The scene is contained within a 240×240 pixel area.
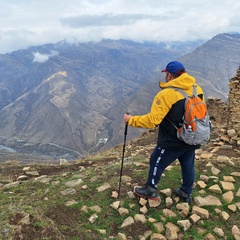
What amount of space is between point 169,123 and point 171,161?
96 cm

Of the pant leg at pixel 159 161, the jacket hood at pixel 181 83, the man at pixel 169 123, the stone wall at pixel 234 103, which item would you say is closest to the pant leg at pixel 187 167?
the man at pixel 169 123

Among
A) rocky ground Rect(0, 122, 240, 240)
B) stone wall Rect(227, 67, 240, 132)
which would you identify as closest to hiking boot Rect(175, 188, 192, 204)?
rocky ground Rect(0, 122, 240, 240)

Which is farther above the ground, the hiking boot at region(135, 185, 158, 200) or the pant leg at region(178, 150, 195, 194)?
the pant leg at region(178, 150, 195, 194)

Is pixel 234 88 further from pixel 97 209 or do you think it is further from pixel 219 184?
pixel 97 209

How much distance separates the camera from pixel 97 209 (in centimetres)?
663

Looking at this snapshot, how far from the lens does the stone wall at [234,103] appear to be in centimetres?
1347

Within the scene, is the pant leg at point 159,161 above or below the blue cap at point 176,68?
below

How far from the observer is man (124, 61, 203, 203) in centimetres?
583

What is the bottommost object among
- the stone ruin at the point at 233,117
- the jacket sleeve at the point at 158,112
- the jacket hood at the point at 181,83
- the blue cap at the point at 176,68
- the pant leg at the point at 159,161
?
the stone ruin at the point at 233,117

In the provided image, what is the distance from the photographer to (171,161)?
653 cm

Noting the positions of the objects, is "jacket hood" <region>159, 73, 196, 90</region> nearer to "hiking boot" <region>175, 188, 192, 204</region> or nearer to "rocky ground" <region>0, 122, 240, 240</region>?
"hiking boot" <region>175, 188, 192, 204</region>

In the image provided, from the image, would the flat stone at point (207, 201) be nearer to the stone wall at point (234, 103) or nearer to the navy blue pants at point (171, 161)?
the navy blue pants at point (171, 161)

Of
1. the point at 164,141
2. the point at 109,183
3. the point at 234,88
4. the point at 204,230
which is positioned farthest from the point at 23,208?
the point at 234,88

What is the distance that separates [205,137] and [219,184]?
7.79 ft
